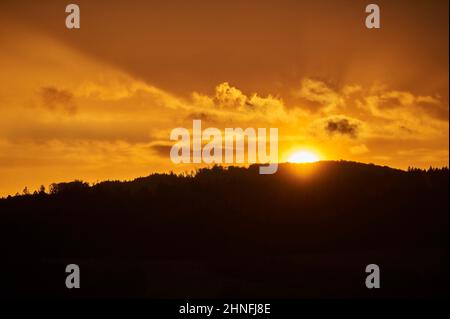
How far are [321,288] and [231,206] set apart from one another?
31.9m

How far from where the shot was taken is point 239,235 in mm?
104500

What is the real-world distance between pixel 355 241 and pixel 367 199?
11.1m

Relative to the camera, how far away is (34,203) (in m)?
119

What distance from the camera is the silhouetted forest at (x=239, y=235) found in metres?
83.8

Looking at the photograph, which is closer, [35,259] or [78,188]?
[35,259]

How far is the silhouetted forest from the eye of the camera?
275 feet
